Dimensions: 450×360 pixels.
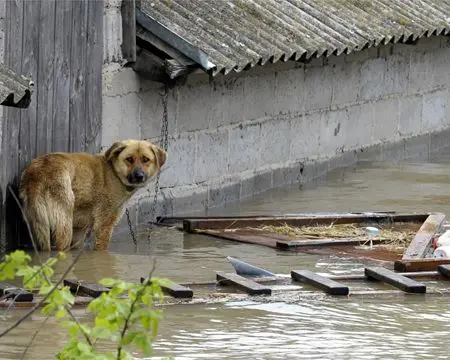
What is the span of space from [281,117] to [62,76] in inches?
153

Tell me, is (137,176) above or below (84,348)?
above

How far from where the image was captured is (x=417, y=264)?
972 cm

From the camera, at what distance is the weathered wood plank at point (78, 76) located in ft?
36.6

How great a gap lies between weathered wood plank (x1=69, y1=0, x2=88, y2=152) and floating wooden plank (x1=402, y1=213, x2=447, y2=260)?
273 cm

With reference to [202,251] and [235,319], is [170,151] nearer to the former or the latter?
[202,251]

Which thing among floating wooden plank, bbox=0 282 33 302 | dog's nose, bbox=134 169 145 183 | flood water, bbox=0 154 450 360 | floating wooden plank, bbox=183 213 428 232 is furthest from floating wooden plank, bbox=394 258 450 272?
floating wooden plank, bbox=0 282 33 302

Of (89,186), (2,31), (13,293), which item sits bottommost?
(13,293)

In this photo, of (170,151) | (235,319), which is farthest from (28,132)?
(235,319)

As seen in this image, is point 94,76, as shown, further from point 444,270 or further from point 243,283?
point 444,270

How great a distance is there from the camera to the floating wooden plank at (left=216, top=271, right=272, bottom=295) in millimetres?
8773

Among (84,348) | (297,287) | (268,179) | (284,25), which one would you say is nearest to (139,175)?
(297,287)

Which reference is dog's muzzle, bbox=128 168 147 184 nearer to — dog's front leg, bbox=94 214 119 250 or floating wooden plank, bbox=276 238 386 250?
dog's front leg, bbox=94 214 119 250

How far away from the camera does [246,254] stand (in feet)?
35.3

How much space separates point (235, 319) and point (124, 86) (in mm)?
4096
